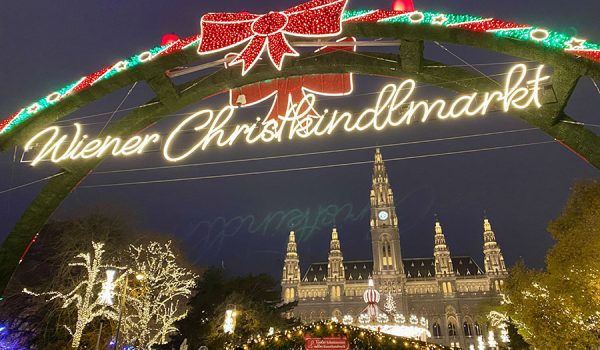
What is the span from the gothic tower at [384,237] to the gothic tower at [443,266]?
296 inches

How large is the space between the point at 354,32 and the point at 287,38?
1.03 metres

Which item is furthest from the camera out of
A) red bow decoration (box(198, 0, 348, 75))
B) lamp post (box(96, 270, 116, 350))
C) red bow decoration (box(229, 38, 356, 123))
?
lamp post (box(96, 270, 116, 350))

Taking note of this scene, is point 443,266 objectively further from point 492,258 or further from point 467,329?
point 467,329

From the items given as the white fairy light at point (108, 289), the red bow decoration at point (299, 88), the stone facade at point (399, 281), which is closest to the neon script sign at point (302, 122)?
the red bow decoration at point (299, 88)

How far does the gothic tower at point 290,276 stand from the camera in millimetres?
80438

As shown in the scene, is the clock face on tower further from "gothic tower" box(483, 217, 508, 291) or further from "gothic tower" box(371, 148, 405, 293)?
"gothic tower" box(483, 217, 508, 291)

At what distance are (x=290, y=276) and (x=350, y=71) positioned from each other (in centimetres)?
7839

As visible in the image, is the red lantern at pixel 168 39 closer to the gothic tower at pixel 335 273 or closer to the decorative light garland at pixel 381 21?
the decorative light garland at pixel 381 21

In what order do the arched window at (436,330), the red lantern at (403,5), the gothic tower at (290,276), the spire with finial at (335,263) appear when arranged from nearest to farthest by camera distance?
1. the red lantern at (403,5)
2. the arched window at (436,330)
3. the spire with finial at (335,263)
4. the gothic tower at (290,276)

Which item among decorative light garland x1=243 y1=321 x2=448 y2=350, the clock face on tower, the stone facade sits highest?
the clock face on tower

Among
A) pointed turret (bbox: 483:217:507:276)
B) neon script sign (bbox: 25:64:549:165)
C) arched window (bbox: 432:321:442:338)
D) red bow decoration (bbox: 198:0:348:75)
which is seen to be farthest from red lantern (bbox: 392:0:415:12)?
pointed turret (bbox: 483:217:507:276)

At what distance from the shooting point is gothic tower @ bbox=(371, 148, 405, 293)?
75.4 m

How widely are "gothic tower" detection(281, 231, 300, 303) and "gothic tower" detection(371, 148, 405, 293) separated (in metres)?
16.4

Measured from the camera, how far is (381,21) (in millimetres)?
5574
